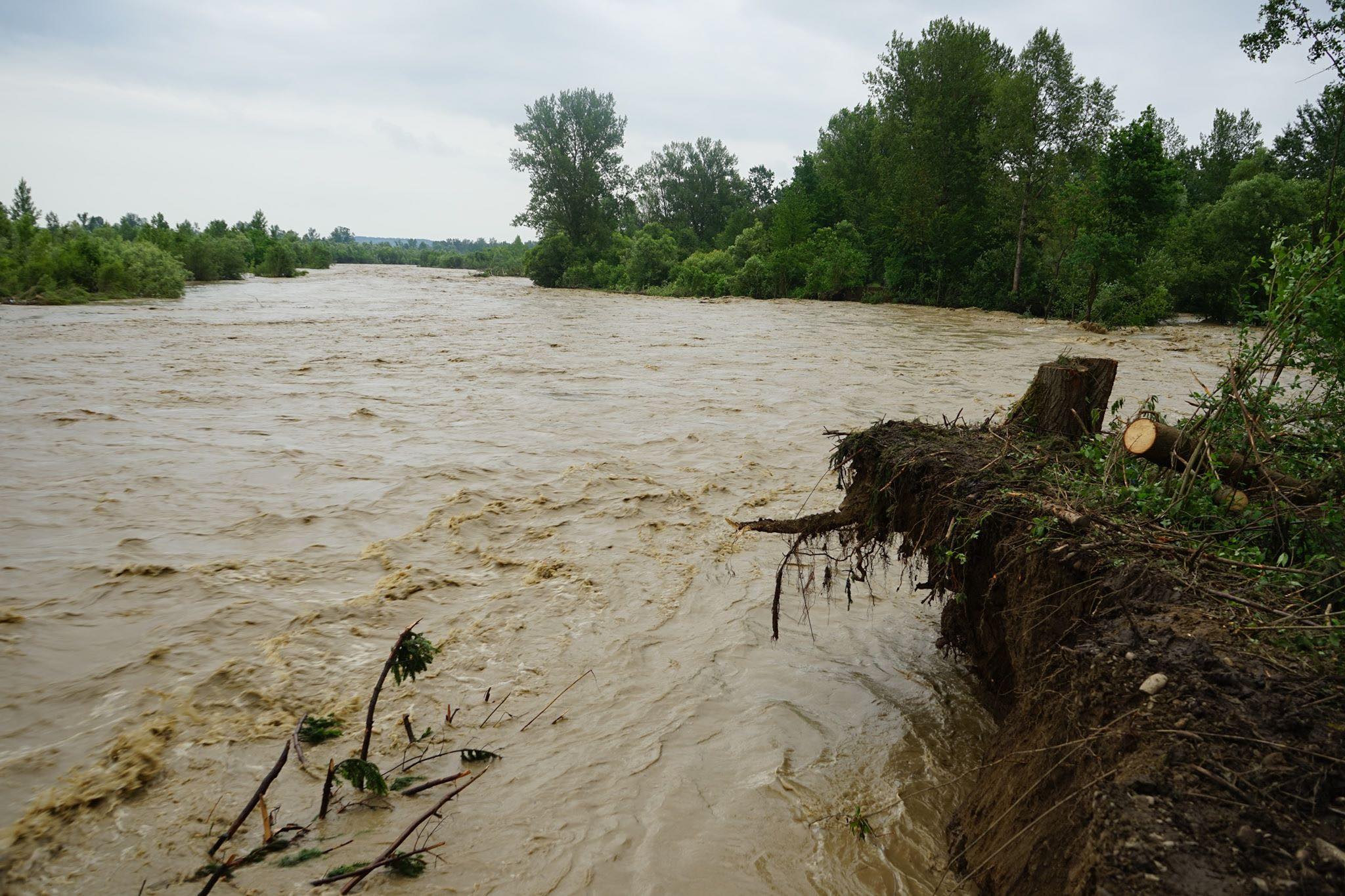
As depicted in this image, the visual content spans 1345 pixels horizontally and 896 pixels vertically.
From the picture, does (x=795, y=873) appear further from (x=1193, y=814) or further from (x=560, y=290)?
(x=560, y=290)

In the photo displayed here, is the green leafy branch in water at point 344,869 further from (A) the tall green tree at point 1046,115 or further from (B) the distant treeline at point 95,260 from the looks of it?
(A) the tall green tree at point 1046,115

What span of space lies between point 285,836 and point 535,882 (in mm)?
1106

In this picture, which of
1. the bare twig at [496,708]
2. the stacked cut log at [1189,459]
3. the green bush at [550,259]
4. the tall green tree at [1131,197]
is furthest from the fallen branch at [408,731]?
the green bush at [550,259]

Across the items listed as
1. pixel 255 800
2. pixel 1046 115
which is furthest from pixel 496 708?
pixel 1046 115

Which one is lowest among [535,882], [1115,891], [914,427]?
[535,882]

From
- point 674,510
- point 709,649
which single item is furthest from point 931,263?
point 709,649

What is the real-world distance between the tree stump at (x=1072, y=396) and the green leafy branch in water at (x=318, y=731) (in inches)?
172

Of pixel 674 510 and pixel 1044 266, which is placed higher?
pixel 1044 266

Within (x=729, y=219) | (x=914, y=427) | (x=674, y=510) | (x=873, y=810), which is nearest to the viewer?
(x=873, y=810)

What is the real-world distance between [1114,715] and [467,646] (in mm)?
3863

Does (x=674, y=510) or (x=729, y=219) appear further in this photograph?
(x=729, y=219)

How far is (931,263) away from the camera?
41688 mm

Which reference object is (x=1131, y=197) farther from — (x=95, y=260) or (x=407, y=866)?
(x=95, y=260)

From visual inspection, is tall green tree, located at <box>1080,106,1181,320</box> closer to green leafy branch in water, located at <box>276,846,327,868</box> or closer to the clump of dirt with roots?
the clump of dirt with roots
